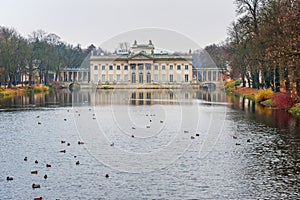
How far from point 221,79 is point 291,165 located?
104830 mm

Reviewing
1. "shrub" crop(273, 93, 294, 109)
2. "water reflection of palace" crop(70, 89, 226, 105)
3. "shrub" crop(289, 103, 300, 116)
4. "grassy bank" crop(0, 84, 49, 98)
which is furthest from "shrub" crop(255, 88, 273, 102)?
"grassy bank" crop(0, 84, 49, 98)

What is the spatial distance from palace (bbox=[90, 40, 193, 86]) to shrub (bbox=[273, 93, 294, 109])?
8790cm

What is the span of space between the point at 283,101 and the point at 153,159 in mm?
22920

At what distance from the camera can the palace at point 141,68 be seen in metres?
131

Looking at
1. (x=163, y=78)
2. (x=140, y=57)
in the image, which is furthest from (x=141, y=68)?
(x=163, y=78)

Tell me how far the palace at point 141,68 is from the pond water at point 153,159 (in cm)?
9881

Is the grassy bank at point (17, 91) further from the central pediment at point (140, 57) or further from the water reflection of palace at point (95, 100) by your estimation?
the central pediment at point (140, 57)

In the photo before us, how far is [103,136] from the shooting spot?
2567 centimetres

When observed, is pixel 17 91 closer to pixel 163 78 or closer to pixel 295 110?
pixel 295 110

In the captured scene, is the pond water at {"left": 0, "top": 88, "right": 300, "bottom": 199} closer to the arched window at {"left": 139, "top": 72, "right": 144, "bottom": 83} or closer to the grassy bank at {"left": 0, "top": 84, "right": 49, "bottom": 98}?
the grassy bank at {"left": 0, "top": 84, "right": 49, "bottom": 98}

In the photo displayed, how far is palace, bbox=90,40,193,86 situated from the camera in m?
131

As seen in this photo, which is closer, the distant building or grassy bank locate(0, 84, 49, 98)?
grassy bank locate(0, 84, 49, 98)

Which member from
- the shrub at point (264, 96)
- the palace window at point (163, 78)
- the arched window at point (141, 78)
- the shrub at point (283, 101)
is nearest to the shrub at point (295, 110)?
the shrub at point (283, 101)

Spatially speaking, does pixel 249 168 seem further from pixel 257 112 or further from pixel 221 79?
pixel 221 79
